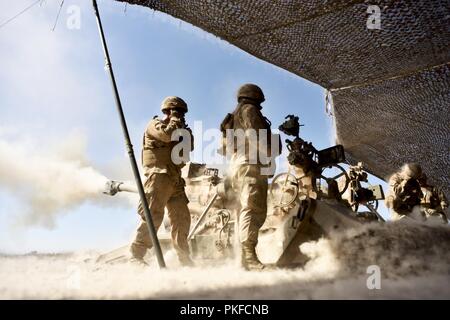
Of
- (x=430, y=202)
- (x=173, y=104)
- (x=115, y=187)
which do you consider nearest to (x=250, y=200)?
(x=173, y=104)

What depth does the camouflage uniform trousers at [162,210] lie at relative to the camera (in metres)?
3.92

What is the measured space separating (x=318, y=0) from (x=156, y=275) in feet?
9.88

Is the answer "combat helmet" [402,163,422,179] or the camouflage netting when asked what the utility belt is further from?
"combat helmet" [402,163,422,179]

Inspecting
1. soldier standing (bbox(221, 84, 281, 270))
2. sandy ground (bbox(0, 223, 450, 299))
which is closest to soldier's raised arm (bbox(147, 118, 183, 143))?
soldier standing (bbox(221, 84, 281, 270))

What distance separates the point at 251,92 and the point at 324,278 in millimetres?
2059

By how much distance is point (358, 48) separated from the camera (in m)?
4.31

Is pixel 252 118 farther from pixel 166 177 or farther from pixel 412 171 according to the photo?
pixel 412 171

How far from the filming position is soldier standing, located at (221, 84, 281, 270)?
3393 millimetres

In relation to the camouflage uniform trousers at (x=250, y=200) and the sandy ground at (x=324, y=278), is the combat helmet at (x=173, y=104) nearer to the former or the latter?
the camouflage uniform trousers at (x=250, y=200)

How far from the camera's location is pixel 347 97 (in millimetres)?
5668

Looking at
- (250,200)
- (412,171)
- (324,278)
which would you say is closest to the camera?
(324,278)

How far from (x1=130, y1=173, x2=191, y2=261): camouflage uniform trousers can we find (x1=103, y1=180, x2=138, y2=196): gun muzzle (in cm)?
381

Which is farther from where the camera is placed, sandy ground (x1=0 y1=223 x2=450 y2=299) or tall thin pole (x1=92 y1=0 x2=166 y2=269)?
tall thin pole (x1=92 y1=0 x2=166 y2=269)

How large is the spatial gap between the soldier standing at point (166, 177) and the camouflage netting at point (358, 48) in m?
1.17
